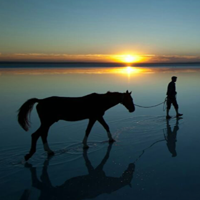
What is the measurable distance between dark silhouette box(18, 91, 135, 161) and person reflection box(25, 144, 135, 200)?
3.61ft

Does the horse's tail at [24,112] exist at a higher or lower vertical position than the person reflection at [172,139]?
higher

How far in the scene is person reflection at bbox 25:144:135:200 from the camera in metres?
4.14

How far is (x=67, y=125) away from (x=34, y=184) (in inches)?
170

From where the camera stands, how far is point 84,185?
4.47 meters

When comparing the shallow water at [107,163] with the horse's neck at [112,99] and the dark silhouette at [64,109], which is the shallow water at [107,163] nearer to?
the dark silhouette at [64,109]

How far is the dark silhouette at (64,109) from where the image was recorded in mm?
5969

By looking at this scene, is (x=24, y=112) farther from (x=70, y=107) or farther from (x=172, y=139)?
(x=172, y=139)

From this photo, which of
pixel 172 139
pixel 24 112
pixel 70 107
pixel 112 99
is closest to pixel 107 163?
pixel 70 107

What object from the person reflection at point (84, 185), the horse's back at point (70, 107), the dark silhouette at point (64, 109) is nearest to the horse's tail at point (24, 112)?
the dark silhouette at point (64, 109)

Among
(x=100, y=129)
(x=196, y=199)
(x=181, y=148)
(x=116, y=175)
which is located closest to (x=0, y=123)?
(x=100, y=129)

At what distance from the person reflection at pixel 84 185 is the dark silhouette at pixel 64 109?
43.3 inches

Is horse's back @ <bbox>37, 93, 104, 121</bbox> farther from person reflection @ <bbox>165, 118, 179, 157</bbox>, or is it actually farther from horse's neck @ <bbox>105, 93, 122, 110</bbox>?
person reflection @ <bbox>165, 118, 179, 157</bbox>

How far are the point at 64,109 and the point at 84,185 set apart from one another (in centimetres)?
243

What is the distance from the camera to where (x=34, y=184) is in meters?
4.55
